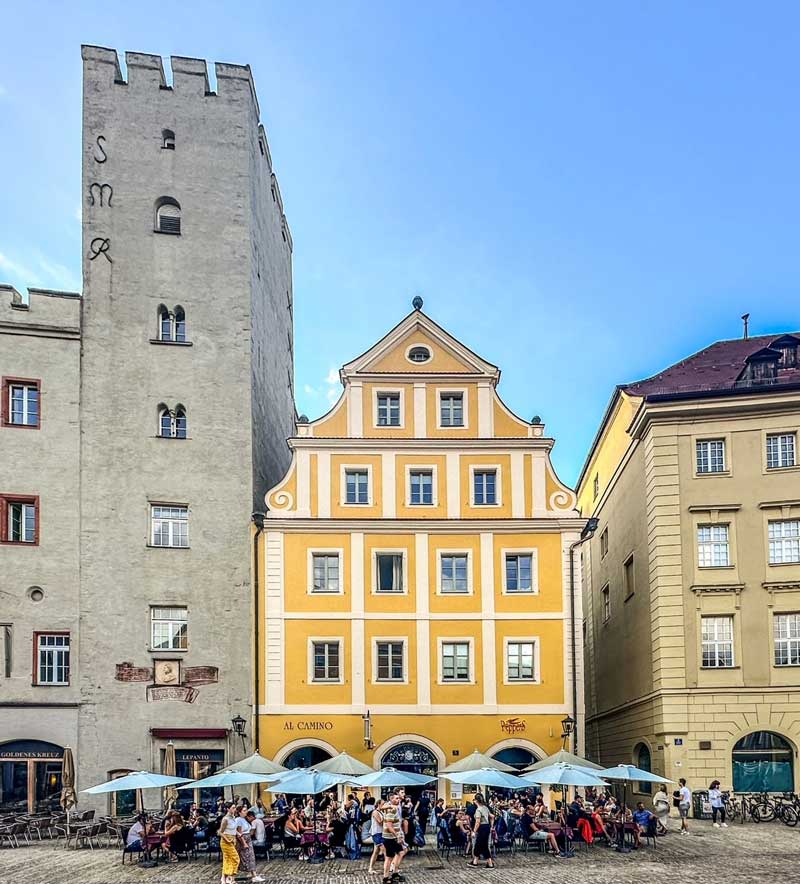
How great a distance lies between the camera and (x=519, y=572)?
123 ft

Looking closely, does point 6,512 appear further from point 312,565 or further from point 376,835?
point 376,835

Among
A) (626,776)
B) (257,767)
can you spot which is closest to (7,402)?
(257,767)

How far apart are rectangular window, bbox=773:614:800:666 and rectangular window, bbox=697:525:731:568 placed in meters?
2.50

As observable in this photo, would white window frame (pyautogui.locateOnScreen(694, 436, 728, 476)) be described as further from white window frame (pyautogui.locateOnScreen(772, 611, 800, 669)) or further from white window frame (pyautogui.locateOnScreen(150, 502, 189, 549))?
white window frame (pyautogui.locateOnScreen(150, 502, 189, 549))

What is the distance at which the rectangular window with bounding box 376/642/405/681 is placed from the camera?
120 ft

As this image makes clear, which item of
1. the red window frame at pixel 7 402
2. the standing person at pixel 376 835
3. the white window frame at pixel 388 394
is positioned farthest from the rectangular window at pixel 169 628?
the standing person at pixel 376 835

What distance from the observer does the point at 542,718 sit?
36.1m

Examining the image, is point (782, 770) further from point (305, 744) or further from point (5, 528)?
point (5, 528)

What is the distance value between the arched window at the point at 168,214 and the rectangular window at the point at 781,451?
23.0m

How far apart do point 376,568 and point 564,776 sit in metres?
12.6

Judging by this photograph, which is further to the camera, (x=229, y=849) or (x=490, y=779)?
(x=490, y=779)

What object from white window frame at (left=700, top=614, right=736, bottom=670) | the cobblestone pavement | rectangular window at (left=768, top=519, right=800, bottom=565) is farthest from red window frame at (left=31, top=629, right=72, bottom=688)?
rectangular window at (left=768, top=519, right=800, bottom=565)

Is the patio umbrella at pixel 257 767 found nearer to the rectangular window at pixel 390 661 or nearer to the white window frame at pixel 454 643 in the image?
the rectangular window at pixel 390 661

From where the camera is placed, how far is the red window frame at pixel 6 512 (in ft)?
119
